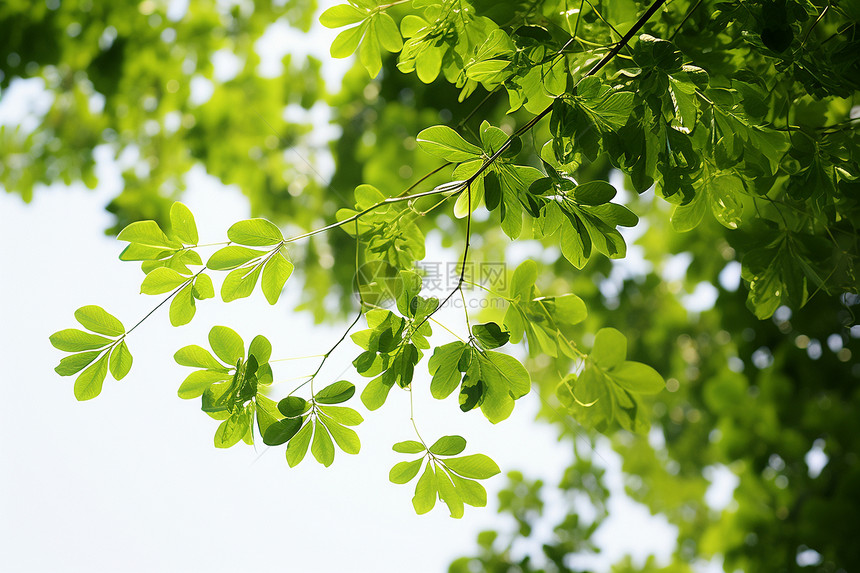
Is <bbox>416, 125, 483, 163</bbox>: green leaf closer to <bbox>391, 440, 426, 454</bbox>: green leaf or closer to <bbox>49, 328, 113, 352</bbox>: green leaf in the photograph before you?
<bbox>391, 440, 426, 454</bbox>: green leaf

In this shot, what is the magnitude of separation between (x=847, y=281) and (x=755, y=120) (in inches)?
12.9

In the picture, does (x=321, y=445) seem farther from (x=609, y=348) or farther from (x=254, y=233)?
(x=609, y=348)

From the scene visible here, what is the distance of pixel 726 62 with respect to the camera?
76 centimetres

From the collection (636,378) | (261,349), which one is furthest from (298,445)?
(636,378)

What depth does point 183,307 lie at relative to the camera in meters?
0.76

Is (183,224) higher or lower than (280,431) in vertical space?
higher

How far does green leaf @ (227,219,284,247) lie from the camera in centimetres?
71

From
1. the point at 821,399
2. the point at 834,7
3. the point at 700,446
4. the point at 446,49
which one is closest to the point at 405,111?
the point at 446,49

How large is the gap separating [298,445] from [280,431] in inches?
1.8

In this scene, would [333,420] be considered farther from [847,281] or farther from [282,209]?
[282,209]

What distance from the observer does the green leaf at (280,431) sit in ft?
2.25

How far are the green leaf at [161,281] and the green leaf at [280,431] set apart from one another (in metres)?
0.22

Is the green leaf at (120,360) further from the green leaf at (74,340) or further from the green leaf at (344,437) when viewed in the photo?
the green leaf at (344,437)

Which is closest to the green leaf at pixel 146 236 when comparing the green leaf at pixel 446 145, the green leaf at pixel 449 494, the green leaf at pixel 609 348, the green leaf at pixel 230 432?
the green leaf at pixel 230 432
